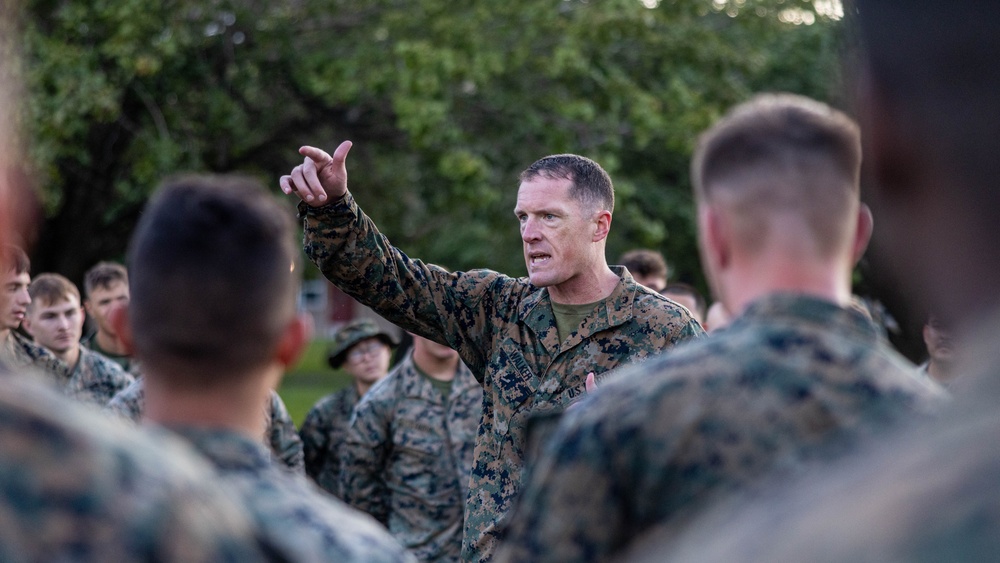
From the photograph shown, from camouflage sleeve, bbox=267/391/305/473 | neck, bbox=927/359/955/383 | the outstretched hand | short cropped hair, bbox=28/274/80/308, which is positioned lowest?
neck, bbox=927/359/955/383

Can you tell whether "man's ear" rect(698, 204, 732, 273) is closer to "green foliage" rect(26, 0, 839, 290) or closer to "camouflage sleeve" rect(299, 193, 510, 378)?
"camouflage sleeve" rect(299, 193, 510, 378)

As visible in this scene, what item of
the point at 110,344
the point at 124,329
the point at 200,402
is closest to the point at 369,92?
the point at 110,344

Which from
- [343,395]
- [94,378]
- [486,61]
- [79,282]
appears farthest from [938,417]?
[79,282]

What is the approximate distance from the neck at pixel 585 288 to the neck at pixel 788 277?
2827 mm

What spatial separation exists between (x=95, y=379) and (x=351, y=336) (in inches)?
88.4

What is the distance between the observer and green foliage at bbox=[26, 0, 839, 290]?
1549 cm

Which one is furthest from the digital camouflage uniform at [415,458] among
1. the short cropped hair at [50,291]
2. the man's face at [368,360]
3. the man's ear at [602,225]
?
the man's ear at [602,225]

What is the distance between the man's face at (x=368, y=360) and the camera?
9.65 meters

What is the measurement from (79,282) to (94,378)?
10451 mm

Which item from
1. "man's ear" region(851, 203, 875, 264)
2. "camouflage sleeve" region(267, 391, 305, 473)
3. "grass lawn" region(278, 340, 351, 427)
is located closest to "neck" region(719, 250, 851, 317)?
"man's ear" region(851, 203, 875, 264)

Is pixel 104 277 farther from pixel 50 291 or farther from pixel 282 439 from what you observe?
pixel 282 439

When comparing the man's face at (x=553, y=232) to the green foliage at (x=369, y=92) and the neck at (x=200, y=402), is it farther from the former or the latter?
the green foliage at (x=369, y=92)

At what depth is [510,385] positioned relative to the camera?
4.95 m

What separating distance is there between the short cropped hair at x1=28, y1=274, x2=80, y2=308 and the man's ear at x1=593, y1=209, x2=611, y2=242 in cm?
442
